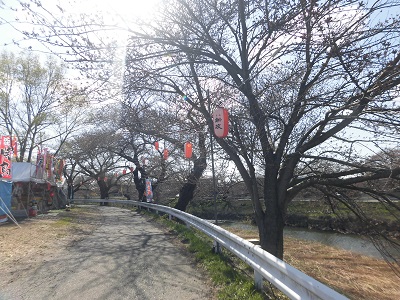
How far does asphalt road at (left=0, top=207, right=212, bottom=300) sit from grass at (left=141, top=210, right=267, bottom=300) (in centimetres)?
22

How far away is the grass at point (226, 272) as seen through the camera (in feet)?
16.7

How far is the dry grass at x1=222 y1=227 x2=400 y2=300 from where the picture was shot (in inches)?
304

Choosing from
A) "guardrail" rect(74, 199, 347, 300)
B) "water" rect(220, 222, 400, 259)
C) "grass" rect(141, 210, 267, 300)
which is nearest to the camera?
"guardrail" rect(74, 199, 347, 300)

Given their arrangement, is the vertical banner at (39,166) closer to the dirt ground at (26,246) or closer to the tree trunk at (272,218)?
the dirt ground at (26,246)

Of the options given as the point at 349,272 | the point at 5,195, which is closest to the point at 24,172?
the point at 5,195

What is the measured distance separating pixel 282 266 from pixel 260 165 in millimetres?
4775

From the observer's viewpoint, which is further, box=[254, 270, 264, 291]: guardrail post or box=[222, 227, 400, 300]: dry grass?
box=[222, 227, 400, 300]: dry grass

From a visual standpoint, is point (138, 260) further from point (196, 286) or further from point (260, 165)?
point (260, 165)

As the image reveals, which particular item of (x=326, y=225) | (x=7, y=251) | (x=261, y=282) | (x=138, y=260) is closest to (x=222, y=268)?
(x=261, y=282)

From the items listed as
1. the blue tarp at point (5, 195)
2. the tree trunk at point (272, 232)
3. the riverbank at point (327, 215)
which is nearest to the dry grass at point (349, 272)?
the riverbank at point (327, 215)

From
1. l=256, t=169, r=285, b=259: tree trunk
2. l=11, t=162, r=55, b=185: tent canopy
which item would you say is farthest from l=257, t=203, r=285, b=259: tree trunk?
l=11, t=162, r=55, b=185: tent canopy

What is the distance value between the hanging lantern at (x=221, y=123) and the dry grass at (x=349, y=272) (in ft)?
13.1

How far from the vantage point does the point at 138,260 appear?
768 cm

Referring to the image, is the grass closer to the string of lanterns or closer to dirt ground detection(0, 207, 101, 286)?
the string of lanterns
